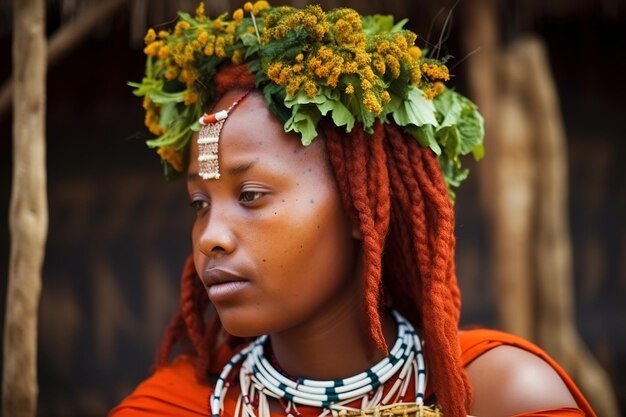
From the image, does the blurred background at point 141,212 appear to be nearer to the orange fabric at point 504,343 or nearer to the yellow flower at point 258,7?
the yellow flower at point 258,7

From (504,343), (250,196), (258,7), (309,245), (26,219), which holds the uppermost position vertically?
(258,7)

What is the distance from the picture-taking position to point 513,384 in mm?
2621

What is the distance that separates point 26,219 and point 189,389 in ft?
2.63

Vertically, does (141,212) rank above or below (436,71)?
below

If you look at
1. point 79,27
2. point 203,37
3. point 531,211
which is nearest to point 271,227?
point 203,37

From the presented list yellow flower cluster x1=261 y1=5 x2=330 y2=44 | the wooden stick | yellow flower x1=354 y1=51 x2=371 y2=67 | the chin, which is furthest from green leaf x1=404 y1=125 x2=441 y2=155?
the wooden stick

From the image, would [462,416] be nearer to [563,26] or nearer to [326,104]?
[326,104]

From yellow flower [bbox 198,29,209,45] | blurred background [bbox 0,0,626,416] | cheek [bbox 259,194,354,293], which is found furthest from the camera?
blurred background [bbox 0,0,626,416]

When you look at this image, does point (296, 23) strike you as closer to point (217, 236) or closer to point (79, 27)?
point (217, 236)

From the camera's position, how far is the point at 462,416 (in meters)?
2.57

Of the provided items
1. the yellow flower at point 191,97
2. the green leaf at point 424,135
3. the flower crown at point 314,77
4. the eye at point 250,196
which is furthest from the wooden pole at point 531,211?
the eye at point 250,196

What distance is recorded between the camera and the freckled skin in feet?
8.33

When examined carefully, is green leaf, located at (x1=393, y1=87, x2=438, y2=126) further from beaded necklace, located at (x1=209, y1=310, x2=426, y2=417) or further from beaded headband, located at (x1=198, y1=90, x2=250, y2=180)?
beaded necklace, located at (x1=209, y1=310, x2=426, y2=417)

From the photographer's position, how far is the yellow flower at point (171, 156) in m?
2.89
